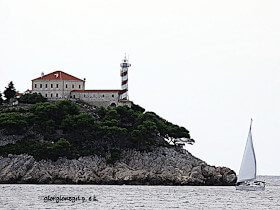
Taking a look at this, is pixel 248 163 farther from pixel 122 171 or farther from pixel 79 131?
pixel 79 131

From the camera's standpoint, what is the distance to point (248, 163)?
7725 centimetres

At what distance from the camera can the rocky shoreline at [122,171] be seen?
3342 inches

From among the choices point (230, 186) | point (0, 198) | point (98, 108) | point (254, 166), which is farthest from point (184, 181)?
point (0, 198)

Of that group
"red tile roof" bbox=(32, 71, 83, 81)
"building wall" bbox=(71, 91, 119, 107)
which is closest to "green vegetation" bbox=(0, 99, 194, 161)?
"building wall" bbox=(71, 91, 119, 107)

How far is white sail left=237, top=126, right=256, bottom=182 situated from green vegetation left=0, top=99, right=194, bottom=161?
771 inches

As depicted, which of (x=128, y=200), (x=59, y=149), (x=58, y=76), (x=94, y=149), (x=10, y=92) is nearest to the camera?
(x=128, y=200)

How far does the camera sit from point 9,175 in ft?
276

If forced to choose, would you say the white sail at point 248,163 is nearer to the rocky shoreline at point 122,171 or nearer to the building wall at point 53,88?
the rocky shoreline at point 122,171

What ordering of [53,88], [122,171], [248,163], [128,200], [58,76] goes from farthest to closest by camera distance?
[58,76] < [53,88] < [122,171] < [248,163] < [128,200]

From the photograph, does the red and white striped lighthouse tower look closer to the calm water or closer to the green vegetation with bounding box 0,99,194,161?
the green vegetation with bounding box 0,99,194,161

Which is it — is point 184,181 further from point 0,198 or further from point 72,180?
point 0,198

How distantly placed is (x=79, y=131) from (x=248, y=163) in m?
28.3

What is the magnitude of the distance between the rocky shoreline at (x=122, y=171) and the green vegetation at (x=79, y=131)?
149cm

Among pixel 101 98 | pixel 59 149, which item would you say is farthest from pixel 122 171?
pixel 101 98
